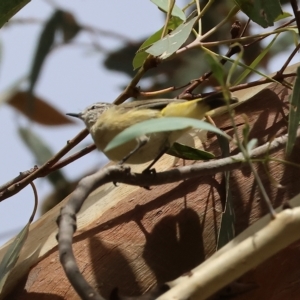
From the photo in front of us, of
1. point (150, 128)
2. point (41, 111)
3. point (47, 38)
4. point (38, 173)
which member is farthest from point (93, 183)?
point (41, 111)

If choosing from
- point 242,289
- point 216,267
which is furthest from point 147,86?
point 216,267

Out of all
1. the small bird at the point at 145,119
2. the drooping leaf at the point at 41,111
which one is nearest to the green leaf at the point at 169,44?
the small bird at the point at 145,119

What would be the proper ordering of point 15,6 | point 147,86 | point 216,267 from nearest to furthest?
point 216,267 → point 15,6 → point 147,86

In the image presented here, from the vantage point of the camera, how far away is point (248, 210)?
0.73 m

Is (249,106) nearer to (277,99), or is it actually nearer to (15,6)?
(277,99)

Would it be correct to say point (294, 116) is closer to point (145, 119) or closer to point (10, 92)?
point (145, 119)

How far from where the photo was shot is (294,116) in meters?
0.62

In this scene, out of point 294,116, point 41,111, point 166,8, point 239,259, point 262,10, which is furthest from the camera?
point 41,111

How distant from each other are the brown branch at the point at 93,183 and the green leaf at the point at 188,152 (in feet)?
0.35

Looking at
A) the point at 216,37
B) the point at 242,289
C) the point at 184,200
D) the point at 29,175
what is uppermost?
the point at 216,37

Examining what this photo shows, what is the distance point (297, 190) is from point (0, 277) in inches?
17.1

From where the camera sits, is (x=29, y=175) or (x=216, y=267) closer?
(x=216, y=267)

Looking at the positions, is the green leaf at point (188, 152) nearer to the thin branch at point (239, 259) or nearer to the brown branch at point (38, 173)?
the brown branch at point (38, 173)

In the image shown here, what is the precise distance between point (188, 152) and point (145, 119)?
0.26 ft
